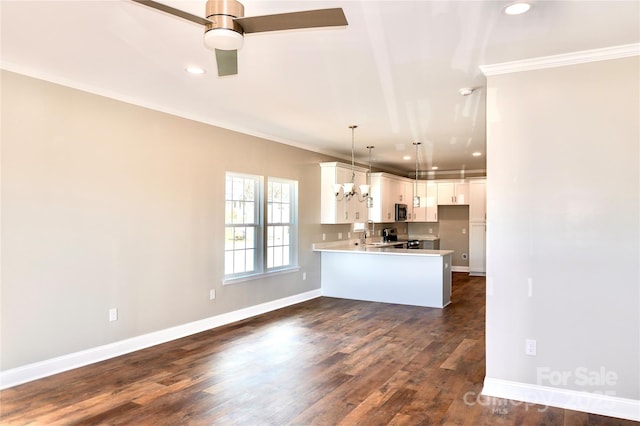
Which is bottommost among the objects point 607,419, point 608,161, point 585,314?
point 607,419

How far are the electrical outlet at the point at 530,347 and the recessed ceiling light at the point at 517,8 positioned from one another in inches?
90.8

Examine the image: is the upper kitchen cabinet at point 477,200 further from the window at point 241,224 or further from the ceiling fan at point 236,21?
the ceiling fan at point 236,21

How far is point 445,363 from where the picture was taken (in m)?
3.93

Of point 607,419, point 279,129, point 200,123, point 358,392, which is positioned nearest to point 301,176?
point 279,129

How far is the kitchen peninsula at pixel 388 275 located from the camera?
6402 millimetres

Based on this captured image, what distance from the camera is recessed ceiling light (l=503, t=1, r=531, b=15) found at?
88.8 inches

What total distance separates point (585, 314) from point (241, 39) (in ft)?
9.73

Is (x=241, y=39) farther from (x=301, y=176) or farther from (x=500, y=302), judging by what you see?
(x=301, y=176)

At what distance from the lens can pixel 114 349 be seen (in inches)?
159

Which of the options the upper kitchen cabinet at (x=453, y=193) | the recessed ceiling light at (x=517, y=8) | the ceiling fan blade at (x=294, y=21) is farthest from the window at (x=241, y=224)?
the upper kitchen cabinet at (x=453, y=193)

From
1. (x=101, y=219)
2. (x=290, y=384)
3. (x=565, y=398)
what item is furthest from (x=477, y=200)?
(x=101, y=219)

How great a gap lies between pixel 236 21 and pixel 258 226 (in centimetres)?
Result: 430

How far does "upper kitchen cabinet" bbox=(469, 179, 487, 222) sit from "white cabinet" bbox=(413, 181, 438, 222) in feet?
3.13

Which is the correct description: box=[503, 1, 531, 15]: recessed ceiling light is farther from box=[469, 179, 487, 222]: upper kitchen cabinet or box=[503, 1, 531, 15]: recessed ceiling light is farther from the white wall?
box=[469, 179, 487, 222]: upper kitchen cabinet
